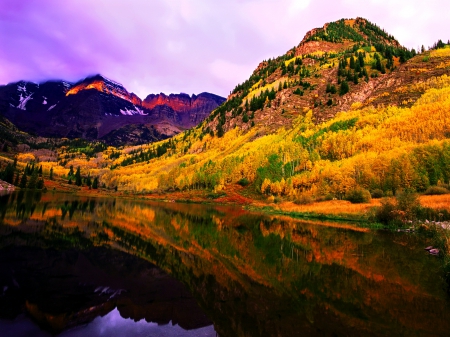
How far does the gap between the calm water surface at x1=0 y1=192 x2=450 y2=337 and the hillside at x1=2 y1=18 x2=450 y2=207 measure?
5627 centimetres

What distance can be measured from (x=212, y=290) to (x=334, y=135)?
3928 inches

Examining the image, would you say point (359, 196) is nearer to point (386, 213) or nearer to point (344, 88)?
point (386, 213)

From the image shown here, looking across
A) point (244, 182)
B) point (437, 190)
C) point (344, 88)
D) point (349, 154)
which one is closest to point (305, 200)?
point (349, 154)

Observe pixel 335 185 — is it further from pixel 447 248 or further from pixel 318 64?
pixel 318 64

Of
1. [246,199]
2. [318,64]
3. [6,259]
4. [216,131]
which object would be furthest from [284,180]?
[318,64]

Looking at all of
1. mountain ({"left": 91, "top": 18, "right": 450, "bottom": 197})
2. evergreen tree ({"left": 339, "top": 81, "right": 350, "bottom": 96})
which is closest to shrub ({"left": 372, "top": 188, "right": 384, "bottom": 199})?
mountain ({"left": 91, "top": 18, "right": 450, "bottom": 197})

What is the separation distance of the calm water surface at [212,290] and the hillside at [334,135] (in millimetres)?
56268

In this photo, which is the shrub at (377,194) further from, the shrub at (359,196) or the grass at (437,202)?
the grass at (437,202)

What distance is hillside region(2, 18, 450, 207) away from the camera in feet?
240

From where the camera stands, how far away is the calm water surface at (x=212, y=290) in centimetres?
966

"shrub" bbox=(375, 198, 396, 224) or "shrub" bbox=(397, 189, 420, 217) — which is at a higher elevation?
"shrub" bbox=(397, 189, 420, 217)

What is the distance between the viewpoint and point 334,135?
10250 centimetres

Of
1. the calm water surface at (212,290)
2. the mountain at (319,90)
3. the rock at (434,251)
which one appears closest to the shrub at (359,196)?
the rock at (434,251)

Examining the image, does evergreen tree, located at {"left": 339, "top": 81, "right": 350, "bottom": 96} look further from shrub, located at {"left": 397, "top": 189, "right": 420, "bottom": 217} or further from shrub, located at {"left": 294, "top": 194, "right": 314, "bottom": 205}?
shrub, located at {"left": 397, "top": 189, "right": 420, "bottom": 217}
